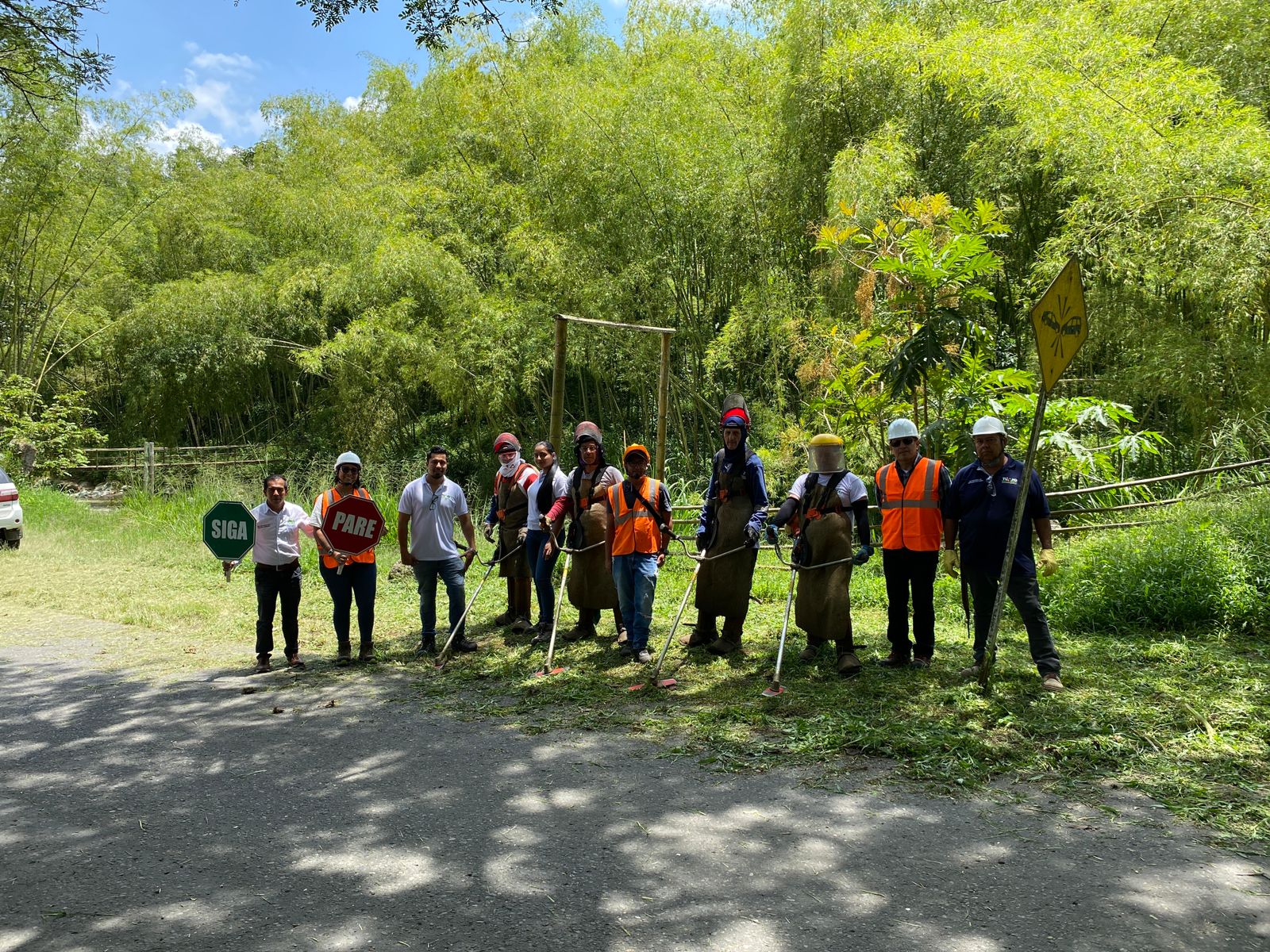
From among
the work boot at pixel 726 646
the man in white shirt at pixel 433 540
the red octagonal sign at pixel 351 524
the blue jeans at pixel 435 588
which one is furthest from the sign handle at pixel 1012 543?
the red octagonal sign at pixel 351 524

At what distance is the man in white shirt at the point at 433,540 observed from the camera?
268 inches

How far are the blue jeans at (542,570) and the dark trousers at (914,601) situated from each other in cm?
228

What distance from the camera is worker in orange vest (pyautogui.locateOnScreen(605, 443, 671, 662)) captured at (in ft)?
20.8

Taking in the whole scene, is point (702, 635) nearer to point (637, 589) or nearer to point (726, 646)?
point (726, 646)

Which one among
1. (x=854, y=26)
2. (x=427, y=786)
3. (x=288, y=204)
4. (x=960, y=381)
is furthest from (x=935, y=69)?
(x=288, y=204)

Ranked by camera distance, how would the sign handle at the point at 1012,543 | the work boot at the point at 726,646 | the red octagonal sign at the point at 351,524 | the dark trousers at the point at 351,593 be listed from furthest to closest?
the dark trousers at the point at 351,593
the red octagonal sign at the point at 351,524
the work boot at the point at 726,646
the sign handle at the point at 1012,543

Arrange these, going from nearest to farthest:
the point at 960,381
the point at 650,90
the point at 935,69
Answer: the point at 960,381 < the point at 935,69 < the point at 650,90

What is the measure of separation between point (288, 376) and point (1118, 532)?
17.5 m

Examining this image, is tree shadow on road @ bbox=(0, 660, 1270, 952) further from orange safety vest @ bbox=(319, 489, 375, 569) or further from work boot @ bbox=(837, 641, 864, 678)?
orange safety vest @ bbox=(319, 489, 375, 569)

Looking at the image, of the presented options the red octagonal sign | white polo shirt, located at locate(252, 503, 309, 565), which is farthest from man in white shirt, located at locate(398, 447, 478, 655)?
white polo shirt, located at locate(252, 503, 309, 565)

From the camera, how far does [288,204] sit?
17.5 m

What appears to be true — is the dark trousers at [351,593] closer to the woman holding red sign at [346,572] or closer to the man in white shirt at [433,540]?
the woman holding red sign at [346,572]

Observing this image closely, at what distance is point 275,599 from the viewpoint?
259 inches

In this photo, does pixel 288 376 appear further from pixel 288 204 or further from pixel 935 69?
pixel 935 69
